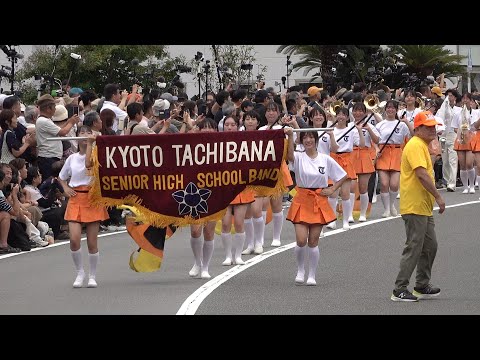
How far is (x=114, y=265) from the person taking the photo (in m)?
15.9

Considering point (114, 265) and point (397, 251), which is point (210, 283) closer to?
point (114, 265)

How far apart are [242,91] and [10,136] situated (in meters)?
3.78

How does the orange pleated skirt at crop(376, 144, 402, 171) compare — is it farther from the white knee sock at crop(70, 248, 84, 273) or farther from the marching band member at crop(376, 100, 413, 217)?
the white knee sock at crop(70, 248, 84, 273)

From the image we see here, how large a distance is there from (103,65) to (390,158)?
15.5 m

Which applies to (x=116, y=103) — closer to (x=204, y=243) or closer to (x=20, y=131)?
(x=20, y=131)

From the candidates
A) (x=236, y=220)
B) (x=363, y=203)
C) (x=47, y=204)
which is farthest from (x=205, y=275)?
(x=363, y=203)

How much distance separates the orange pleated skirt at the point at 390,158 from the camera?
20609mm

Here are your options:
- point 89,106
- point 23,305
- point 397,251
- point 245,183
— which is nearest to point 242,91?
point 89,106

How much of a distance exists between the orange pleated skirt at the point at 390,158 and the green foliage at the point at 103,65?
470 inches

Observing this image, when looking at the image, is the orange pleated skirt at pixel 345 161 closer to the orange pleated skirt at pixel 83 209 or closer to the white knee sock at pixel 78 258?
the orange pleated skirt at pixel 83 209

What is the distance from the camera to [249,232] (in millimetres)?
16672

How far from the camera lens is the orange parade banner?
1388cm

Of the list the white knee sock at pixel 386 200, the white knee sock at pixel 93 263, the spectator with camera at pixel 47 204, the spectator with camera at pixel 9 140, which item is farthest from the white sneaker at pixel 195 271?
the white knee sock at pixel 386 200

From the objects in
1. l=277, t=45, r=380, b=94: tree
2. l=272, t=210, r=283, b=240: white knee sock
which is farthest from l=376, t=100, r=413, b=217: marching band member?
l=277, t=45, r=380, b=94: tree
